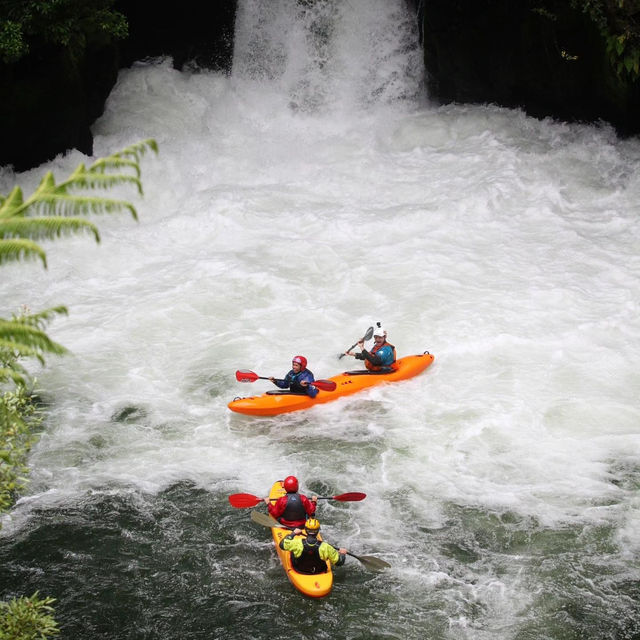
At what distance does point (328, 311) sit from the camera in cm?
1209

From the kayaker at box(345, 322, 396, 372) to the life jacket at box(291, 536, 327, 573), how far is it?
3537 mm

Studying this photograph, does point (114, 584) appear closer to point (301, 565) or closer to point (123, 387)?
point (301, 565)

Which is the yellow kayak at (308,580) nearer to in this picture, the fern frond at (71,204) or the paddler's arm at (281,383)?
the paddler's arm at (281,383)

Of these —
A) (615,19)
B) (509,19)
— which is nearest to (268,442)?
(615,19)

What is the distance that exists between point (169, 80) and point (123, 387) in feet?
32.6

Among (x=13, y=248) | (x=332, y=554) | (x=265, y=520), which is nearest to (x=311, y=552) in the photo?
(x=332, y=554)

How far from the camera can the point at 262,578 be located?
7.41 metres

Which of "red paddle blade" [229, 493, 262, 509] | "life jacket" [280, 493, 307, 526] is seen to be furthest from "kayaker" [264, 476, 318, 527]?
"red paddle blade" [229, 493, 262, 509]

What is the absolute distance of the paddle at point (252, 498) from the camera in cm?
785

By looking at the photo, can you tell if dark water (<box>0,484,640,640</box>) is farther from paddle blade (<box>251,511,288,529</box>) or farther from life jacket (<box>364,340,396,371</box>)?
life jacket (<box>364,340,396,371</box>)

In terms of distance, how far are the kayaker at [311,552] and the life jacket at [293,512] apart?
0.33 m

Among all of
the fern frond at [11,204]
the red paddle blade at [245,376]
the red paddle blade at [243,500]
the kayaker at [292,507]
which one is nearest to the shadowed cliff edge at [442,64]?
the red paddle blade at [245,376]

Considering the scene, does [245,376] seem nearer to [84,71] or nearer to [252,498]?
[252,498]

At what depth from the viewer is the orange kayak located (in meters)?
9.74
